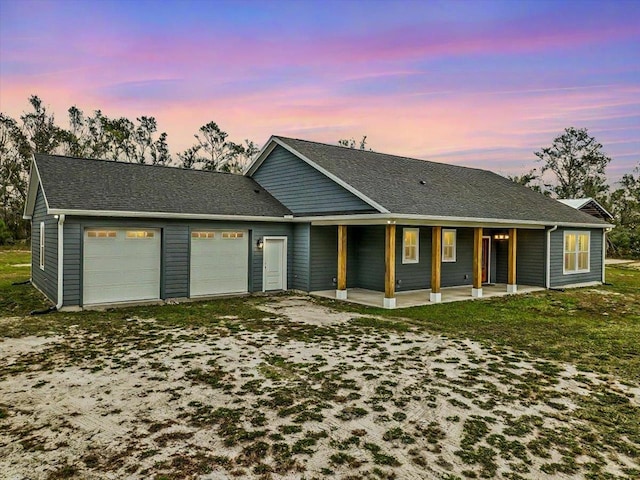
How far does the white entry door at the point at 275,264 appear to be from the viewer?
1280 cm

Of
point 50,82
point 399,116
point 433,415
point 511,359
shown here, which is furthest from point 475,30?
point 50,82

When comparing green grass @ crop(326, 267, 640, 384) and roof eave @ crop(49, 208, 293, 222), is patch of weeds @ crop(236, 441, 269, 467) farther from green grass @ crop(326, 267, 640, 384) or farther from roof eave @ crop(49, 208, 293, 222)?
roof eave @ crop(49, 208, 293, 222)

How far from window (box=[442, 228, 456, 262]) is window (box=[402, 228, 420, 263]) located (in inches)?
45.5

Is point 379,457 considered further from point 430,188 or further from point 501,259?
point 501,259

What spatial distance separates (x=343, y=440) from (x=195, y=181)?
1118cm

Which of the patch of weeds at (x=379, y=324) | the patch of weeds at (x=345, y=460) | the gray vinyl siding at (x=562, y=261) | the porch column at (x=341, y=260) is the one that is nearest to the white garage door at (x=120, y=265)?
the porch column at (x=341, y=260)

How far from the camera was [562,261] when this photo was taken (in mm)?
15125

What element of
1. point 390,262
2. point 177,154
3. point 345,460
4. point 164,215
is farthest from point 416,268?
point 177,154

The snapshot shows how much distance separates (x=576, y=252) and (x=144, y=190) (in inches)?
591

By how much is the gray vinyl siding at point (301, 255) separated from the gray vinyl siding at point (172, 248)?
15 cm

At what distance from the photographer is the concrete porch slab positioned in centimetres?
1123

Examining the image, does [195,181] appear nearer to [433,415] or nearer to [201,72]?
[201,72]

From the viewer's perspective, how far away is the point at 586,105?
1673cm

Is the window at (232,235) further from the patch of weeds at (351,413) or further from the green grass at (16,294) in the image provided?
the patch of weeds at (351,413)
